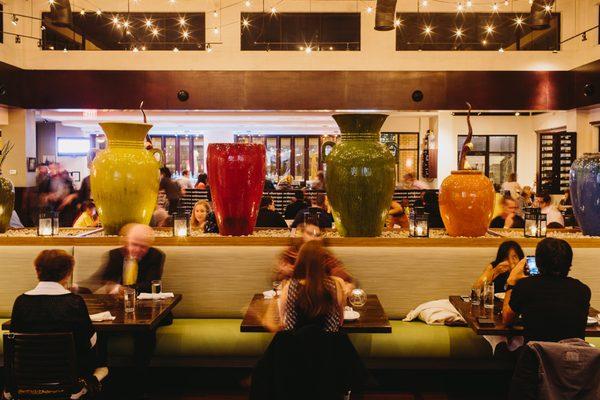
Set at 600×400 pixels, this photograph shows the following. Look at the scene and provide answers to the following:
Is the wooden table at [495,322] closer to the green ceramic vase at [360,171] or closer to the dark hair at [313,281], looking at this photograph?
the green ceramic vase at [360,171]

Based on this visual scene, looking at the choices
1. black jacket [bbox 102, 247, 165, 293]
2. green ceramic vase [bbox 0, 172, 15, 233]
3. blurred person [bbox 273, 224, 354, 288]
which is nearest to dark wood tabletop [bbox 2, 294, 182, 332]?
black jacket [bbox 102, 247, 165, 293]

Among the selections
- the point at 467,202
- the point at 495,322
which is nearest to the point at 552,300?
the point at 495,322

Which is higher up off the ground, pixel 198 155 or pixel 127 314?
pixel 198 155

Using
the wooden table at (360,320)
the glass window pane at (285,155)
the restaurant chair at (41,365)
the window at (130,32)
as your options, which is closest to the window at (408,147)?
the glass window pane at (285,155)

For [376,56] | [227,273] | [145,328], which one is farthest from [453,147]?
[145,328]

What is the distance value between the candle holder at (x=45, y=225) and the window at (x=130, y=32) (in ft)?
27.5

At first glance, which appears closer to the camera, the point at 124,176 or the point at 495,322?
the point at 495,322

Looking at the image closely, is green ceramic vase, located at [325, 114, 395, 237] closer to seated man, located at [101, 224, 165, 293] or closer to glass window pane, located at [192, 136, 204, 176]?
seated man, located at [101, 224, 165, 293]

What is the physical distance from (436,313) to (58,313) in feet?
8.60

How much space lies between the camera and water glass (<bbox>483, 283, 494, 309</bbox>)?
3994 mm

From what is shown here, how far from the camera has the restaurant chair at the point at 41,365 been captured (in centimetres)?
279

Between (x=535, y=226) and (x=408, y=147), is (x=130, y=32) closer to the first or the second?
(x=408, y=147)

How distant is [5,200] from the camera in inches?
187

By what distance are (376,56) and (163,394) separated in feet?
31.2
